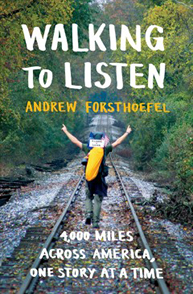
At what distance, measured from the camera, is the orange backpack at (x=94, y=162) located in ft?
30.1

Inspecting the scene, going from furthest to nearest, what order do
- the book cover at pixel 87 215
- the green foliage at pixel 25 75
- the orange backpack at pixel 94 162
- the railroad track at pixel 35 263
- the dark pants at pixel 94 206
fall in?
the green foliage at pixel 25 75, the dark pants at pixel 94 206, the orange backpack at pixel 94 162, the book cover at pixel 87 215, the railroad track at pixel 35 263

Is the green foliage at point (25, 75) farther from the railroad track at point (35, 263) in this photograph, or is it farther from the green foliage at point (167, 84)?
the railroad track at point (35, 263)

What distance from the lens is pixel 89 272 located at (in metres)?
7.36

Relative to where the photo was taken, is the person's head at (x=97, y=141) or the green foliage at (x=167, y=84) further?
the green foliage at (x=167, y=84)

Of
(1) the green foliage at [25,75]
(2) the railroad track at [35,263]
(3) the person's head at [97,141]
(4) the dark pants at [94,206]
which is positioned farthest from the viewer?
(1) the green foliage at [25,75]

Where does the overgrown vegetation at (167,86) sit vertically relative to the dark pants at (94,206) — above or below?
above

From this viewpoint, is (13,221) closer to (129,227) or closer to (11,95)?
(129,227)

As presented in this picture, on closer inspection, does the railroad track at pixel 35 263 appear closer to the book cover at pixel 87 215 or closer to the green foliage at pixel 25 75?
the book cover at pixel 87 215

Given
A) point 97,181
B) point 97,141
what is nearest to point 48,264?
point 97,181

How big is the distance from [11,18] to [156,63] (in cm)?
1700

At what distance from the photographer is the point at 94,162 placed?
917 centimetres

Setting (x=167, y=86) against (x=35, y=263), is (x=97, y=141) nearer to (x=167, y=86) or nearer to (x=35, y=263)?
(x=35, y=263)

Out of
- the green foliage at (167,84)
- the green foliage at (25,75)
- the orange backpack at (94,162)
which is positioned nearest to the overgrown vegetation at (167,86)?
the green foliage at (167,84)

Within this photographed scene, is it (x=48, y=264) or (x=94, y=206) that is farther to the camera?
(x=94, y=206)
